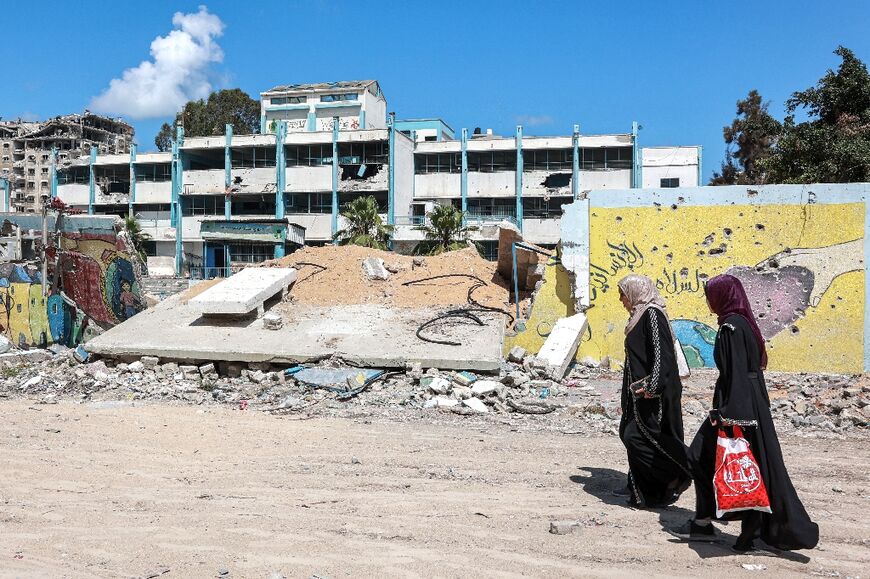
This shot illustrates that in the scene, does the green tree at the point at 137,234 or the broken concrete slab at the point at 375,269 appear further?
the green tree at the point at 137,234

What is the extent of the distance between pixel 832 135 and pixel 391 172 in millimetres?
27703

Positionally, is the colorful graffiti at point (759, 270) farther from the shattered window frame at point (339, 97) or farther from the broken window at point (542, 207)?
the shattered window frame at point (339, 97)

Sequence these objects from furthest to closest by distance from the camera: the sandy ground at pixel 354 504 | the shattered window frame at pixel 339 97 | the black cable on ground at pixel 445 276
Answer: the shattered window frame at pixel 339 97 < the black cable on ground at pixel 445 276 < the sandy ground at pixel 354 504

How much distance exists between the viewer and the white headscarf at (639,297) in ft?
14.4

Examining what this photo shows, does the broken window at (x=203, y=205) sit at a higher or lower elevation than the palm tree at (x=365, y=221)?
higher

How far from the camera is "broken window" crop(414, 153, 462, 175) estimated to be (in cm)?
4439

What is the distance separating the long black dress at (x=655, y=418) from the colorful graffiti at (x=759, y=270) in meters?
6.75

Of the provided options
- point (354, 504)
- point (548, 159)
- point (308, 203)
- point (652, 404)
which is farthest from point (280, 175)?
point (652, 404)

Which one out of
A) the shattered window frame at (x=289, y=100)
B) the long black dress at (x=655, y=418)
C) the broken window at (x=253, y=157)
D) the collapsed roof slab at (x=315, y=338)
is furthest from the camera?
the shattered window frame at (x=289, y=100)

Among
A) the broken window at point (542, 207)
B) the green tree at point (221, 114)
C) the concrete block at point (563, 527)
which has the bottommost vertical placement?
the concrete block at point (563, 527)

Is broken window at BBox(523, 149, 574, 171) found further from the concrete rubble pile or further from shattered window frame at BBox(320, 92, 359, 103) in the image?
the concrete rubble pile

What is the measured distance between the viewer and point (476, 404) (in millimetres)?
8352

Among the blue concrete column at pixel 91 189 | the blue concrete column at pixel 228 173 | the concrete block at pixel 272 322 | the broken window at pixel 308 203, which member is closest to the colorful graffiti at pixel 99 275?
the concrete block at pixel 272 322

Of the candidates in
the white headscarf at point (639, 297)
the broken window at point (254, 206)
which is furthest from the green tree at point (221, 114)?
the white headscarf at point (639, 297)
